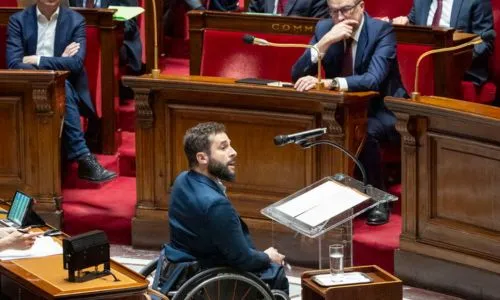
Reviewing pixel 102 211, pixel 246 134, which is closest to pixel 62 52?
pixel 102 211

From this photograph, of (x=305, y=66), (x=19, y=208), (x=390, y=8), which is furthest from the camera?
(x=390, y=8)

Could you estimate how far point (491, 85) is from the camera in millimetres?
6289

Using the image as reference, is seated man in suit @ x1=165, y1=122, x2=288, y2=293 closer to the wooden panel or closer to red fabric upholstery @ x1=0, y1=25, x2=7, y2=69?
the wooden panel

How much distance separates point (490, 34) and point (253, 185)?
1487 millimetres

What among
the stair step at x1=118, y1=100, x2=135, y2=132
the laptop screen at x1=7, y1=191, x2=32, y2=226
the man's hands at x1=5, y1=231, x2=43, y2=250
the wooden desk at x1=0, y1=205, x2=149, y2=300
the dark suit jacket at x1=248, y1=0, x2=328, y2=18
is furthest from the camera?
the stair step at x1=118, y1=100, x2=135, y2=132

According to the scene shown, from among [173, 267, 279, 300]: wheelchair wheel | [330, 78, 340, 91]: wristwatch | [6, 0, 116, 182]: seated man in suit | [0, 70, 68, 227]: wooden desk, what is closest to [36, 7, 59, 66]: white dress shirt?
[6, 0, 116, 182]: seated man in suit

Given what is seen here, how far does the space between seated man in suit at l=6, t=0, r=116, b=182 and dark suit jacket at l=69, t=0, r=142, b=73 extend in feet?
2.99

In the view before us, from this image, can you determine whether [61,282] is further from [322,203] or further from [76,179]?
[76,179]

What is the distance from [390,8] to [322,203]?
247cm

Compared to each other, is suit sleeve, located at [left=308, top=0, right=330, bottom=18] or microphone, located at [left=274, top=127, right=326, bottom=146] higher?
suit sleeve, located at [left=308, top=0, right=330, bottom=18]

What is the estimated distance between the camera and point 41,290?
3.97 meters

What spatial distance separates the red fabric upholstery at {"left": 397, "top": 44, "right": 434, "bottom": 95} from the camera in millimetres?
5797

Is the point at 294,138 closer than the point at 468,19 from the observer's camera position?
Yes

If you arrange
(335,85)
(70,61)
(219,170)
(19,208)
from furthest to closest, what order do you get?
1. (70,61)
2. (335,85)
3. (19,208)
4. (219,170)
